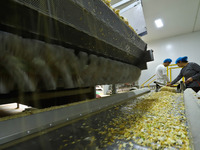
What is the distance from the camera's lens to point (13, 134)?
1.41 ft

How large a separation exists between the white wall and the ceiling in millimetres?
338

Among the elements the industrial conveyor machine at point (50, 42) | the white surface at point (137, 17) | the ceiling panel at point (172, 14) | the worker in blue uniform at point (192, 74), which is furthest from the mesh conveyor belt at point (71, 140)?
the ceiling panel at point (172, 14)

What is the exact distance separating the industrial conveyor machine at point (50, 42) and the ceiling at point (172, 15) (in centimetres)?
294

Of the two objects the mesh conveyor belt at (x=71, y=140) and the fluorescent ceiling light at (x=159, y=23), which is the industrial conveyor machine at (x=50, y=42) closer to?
the mesh conveyor belt at (x=71, y=140)

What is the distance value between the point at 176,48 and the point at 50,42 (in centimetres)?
701

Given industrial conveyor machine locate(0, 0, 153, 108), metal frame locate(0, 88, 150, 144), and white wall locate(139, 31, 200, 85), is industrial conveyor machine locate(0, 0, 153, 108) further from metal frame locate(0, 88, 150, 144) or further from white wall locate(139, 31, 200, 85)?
white wall locate(139, 31, 200, 85)

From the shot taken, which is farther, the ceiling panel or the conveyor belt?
the ceiling panel

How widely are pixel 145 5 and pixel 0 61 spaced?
447 centimetres

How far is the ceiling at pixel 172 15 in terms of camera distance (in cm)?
363

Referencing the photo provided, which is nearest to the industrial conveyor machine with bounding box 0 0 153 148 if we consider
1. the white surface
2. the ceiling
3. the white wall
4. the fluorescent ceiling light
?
the white surface

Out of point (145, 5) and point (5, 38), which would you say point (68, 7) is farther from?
point (145, 5)

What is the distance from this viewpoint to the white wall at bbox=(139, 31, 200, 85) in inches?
215

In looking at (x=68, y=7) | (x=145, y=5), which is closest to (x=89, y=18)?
(x=68, y=7)

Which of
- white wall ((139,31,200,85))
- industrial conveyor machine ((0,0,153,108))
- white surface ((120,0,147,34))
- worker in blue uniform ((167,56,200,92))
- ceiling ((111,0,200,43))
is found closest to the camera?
industrial conveyor machine ((0,0,153,108))
